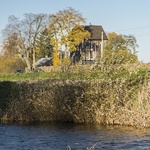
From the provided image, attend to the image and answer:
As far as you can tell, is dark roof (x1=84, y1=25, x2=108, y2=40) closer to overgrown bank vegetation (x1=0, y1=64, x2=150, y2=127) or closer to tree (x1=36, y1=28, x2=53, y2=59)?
tree (x1=36, y1=28, x2=53, y2=59)

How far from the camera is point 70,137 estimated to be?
17.8 meters

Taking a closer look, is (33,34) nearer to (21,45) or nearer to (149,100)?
(21,45)

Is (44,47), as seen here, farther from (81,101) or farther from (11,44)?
(81,101)

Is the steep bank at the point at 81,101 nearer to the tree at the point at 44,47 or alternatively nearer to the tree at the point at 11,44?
the tree at the point at 11,44

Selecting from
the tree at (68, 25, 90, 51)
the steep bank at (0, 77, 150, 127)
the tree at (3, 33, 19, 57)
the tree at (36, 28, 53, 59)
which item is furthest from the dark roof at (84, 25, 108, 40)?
the steep bank at (0, 77, 150, 127)

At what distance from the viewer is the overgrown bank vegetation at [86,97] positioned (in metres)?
20.3

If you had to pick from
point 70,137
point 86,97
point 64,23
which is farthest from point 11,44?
point 70,137

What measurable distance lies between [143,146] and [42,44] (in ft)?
264

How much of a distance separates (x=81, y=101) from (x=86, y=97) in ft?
1.17

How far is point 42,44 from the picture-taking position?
3728 inches

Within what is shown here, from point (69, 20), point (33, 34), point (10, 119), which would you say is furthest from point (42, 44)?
point (10, 119)

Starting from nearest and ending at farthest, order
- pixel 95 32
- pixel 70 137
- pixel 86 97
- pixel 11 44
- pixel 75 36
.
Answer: pixel 70 137, pixel 86 97, pixel 75 36, pixel 11 44, pixel 95 32

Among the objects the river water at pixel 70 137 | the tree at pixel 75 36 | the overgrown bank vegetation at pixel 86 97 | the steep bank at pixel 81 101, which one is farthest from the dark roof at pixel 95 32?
the river water at pixel 70 137

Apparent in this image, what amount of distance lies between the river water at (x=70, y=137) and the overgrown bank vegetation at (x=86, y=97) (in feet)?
2.80
